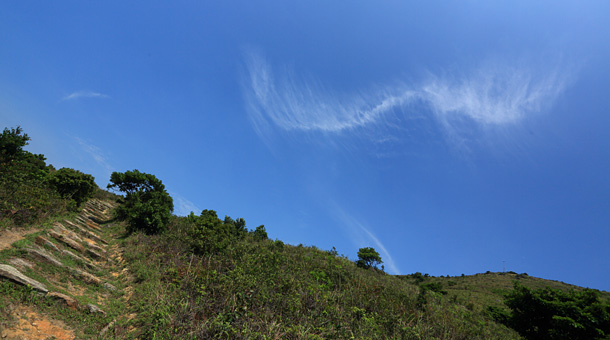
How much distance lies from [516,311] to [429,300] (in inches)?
273

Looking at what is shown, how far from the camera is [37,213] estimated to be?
11695 mm

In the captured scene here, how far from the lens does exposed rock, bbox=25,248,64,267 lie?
8516 millimetres

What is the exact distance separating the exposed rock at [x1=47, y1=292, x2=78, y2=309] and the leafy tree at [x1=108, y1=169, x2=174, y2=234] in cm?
908

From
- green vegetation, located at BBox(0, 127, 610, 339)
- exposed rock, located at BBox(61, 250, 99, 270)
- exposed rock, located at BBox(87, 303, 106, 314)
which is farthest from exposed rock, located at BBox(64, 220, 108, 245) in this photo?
exposed rock, located at BBox(87, 303, 106, 314)

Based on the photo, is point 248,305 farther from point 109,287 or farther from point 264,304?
point 109,287

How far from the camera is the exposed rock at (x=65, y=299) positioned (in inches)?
274

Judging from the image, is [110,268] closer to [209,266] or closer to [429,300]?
[209,266]

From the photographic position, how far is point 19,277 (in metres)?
6.80

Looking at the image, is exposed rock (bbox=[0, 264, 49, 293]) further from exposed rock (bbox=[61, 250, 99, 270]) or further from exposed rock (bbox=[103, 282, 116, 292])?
exposed rock (bbox=[61, 250, 99, 270])

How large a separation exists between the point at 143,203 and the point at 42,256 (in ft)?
27.2

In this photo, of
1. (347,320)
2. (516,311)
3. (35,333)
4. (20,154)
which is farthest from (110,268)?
(516,311)

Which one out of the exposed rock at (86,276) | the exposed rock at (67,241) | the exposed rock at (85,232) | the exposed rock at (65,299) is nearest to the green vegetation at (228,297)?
the exposed rock at (65,299)

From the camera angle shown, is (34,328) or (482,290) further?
(482,290)

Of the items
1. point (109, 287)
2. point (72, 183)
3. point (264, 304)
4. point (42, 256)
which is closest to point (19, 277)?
point (42, 256)
